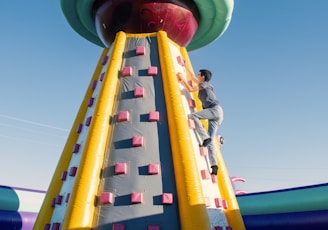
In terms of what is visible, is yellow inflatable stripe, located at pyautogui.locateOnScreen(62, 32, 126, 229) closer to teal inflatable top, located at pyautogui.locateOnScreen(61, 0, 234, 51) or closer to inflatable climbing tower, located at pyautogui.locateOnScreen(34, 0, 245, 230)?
inflatable climbing tower, located at pyautogui.locateOnScreen(34, 0, 245, 230)

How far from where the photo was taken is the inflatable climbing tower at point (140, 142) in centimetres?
368

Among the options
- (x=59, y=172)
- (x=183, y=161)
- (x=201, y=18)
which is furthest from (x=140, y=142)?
(x=201, y=18)

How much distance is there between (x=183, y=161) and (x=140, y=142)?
65 cm

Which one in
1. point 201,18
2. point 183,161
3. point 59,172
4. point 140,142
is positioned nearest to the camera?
point 183,161

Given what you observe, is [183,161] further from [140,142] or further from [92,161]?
[92,161]

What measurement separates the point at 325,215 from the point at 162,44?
390 cm

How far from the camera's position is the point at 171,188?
12.7ft

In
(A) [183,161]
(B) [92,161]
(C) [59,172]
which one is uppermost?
(C) [59,172]

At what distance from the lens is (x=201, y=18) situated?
632cm

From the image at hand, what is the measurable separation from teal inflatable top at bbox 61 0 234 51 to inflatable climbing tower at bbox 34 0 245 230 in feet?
0.08

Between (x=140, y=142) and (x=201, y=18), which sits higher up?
(x=201, y=18)

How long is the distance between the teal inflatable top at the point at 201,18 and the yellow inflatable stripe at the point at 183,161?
170cm

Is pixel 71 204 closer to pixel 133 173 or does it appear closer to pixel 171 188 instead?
pixel 133 173

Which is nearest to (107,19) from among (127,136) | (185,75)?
(185,75)
